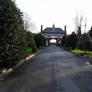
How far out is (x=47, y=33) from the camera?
88.3 m

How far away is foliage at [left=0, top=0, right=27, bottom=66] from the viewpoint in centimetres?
685

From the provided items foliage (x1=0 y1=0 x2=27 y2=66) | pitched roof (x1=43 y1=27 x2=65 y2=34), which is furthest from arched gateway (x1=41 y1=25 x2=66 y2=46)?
foliage (x1=0 y1=0 x2=27 y2=66)

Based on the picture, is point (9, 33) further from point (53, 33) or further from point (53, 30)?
point (53, 30)

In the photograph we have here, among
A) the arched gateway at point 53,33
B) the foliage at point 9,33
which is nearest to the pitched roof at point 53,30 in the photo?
the arched gateway at point 53,33

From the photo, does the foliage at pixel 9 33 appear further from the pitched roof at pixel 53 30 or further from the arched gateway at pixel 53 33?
the pitched roof at pixel 53 30

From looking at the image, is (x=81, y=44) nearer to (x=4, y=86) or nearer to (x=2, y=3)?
(x=2, y=3)

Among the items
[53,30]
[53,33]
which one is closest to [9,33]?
[53,33]

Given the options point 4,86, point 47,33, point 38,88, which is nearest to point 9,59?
point 4,86

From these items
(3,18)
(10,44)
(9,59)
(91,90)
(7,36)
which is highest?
(3,18)

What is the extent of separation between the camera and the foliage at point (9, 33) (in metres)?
6.85

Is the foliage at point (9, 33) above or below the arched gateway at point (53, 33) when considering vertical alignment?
below

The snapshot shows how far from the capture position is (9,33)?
7152 mm

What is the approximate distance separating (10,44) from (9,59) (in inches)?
39.1

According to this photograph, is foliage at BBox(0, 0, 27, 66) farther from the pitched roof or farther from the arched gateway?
the pitched roof
